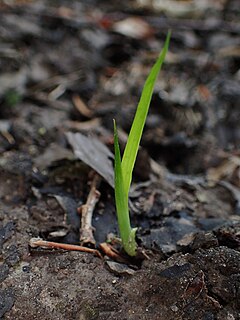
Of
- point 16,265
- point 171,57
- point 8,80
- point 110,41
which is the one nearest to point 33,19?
point 110,41

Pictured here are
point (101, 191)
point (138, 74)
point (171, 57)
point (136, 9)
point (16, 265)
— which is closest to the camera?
point (16, 265)

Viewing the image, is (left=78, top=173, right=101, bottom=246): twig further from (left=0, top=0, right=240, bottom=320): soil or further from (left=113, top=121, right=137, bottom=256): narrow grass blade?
(left=113, top=121, right=137, bottom=256): narrow grass blade

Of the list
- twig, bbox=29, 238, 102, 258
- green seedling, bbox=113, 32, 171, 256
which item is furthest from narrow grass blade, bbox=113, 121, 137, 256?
twig, bbox=29, 238, 102, 258

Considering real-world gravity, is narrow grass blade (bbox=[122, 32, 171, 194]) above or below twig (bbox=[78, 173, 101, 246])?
above

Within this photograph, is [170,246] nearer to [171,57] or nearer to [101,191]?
[101,191]

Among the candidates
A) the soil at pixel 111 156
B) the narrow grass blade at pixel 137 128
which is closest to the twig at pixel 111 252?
the soil at pixel 111 156

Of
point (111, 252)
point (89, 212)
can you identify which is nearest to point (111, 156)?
point (89, 212)

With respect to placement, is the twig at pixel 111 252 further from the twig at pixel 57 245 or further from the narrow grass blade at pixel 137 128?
the narrow grass blade at pixel 137 128
